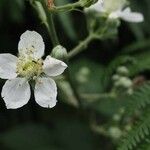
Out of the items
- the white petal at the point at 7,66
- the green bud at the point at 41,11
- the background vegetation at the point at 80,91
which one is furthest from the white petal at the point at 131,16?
the white petal at the point at 7,66

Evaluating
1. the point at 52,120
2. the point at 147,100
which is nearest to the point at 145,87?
the point at 147,100

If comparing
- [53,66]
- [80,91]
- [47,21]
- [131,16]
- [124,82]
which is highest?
[47,21]

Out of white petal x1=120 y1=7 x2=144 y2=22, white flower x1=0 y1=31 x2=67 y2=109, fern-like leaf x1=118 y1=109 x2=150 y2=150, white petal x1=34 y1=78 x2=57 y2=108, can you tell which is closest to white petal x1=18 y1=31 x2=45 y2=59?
white flower x1=0 y1=31 x2=67 y2=109

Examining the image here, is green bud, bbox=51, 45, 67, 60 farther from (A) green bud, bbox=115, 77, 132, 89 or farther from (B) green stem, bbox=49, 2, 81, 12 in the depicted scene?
(A) green bud, bbox=115, 77, 132, 89

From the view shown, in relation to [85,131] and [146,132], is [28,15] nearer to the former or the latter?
[85,131]

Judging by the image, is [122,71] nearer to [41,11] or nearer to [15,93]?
[41,11]

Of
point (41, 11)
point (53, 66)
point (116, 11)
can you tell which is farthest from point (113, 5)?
point (53, 66)
